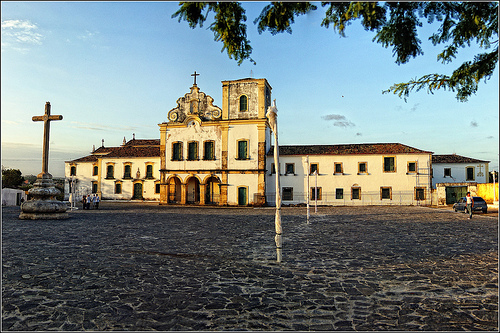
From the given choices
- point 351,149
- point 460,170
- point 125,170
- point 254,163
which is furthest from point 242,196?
point 460,170

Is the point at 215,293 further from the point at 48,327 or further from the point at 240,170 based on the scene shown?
the point at 240,170

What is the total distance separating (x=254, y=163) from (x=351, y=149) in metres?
10.5

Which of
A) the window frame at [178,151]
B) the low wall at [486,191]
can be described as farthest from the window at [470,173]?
the window frame at [178,151]

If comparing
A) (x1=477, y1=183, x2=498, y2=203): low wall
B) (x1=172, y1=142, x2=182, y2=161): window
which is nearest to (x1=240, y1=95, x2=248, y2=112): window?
(x1=172, y1=142, x2=182, y2=161): window

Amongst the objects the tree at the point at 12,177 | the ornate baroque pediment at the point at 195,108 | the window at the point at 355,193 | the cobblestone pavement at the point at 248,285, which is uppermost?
the ornate baroque pediment at the point at 195,108

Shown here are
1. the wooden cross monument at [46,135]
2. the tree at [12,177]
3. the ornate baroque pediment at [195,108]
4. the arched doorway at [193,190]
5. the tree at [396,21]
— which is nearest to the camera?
the tree at [396,21]

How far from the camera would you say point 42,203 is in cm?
1609

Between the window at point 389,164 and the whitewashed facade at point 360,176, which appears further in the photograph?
the window at point 389,164

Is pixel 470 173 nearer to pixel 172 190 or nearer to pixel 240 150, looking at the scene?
pixel 240 150

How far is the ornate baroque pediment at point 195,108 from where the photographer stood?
113 ft

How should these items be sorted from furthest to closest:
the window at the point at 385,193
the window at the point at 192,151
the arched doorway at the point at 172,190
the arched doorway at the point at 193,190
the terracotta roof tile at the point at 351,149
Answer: the arched doorway at the point at 193,190, the arched doorway at the point at 172,190, the window at the point at 192,151, the terracotta roof tile at the point at 351,149, the window at the point at 385,193

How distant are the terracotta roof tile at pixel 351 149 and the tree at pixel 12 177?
42499mm

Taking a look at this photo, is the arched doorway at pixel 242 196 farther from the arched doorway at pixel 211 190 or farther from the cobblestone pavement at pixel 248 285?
the cobblestone pavement at pixel 248 285

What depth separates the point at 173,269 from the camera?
6449 mm
